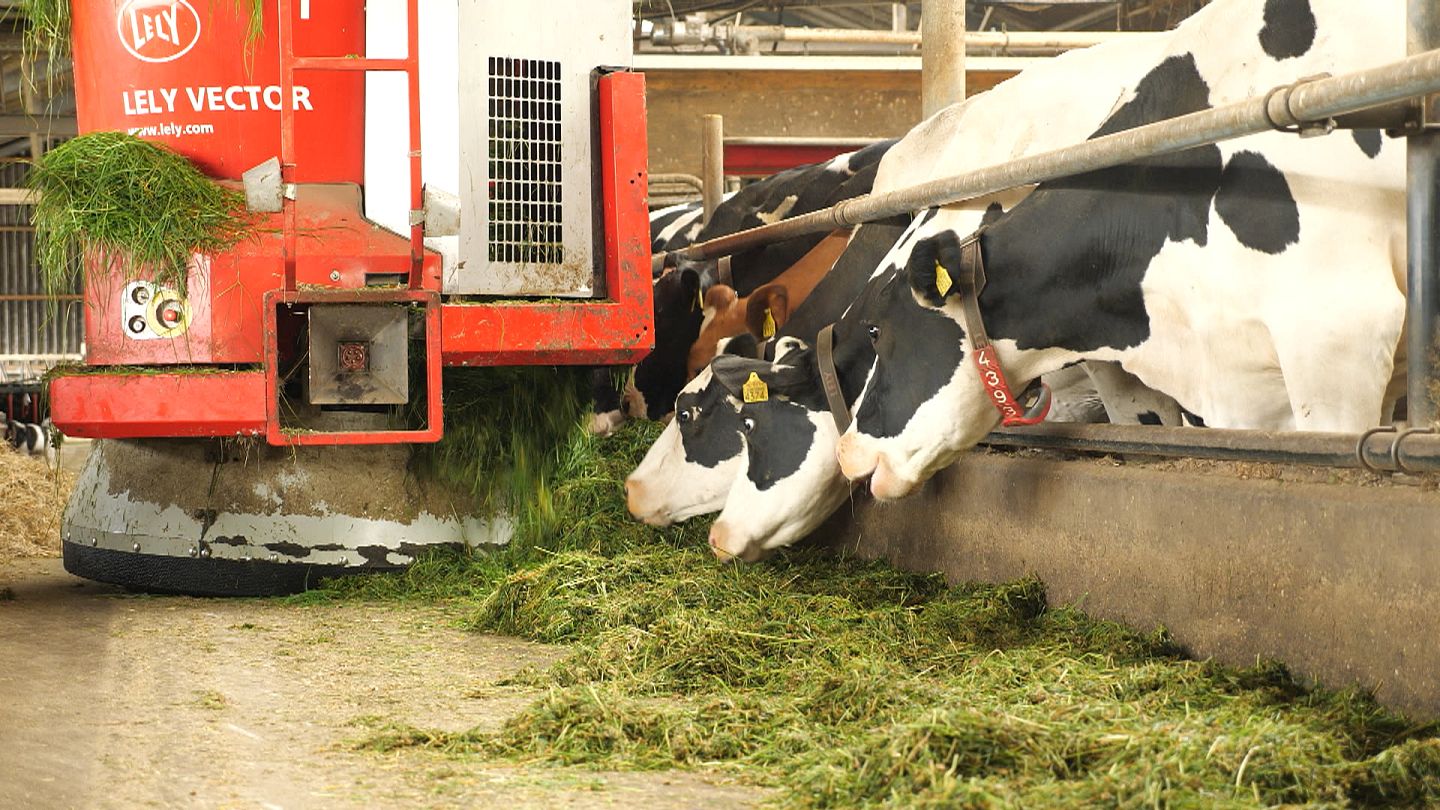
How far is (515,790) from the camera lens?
2789 millimetres

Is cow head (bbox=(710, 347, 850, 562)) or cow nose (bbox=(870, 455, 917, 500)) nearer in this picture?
cow nose (bbox=(870, 455, 917, 500))

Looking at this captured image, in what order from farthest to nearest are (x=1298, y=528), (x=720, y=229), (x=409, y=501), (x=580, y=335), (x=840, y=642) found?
1. (x=720, y=229)
2. (x=409, y=501)
3. (x=580, y=335)
4. (x=840, y=642)
5. (x=1298, y=528)

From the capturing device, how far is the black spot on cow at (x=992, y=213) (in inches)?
181

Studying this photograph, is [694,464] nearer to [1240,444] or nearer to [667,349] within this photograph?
[667,349]

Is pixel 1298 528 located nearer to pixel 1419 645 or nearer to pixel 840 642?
pixel 1419 645

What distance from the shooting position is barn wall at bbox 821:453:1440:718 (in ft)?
9.86

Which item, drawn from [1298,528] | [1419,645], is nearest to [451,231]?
[1298,528]

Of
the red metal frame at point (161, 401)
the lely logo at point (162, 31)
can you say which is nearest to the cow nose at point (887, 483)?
the red metal frame at point (161, 401)

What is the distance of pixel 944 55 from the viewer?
6.46 m

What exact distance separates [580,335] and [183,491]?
60.2 inches

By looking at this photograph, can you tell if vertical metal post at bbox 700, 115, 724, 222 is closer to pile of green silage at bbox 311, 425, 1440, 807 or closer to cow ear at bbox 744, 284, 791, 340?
cow ear at bbox 744, 284, 791, 340

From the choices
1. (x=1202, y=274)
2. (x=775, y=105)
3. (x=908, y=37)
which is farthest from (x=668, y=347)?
(x=908, y=37)

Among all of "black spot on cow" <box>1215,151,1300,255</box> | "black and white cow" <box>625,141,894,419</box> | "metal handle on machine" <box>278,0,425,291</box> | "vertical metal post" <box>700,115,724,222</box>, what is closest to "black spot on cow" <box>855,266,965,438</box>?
"black spot on cow" <box>1215,151,1300,255</box>

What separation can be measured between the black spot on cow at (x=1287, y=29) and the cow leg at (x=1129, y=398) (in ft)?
4.01
